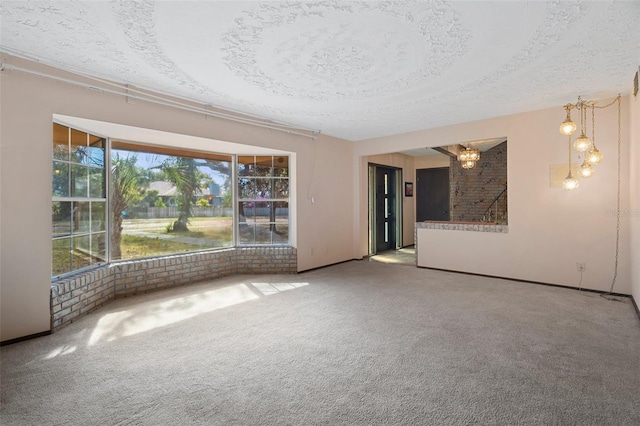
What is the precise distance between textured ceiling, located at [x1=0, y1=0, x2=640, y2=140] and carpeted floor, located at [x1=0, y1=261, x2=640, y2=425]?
264 cm

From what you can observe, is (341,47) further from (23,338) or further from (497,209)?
(497,209)

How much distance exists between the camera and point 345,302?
13.1 ft

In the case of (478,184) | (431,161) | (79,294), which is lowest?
(79,294)

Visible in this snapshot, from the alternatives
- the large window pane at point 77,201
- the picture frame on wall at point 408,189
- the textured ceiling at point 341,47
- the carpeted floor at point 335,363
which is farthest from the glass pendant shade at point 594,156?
the large window pane at point 77,201

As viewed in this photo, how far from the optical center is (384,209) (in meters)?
8.07

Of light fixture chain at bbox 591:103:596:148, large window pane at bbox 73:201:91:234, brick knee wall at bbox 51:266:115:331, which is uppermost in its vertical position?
light fixture chain at bbox 591:103:596:148

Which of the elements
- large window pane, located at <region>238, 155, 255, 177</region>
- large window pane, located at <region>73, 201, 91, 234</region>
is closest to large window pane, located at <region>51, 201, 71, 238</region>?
large window pane, located at <region>73, 201, 91, 234</region>

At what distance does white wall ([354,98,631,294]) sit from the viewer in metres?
4.17

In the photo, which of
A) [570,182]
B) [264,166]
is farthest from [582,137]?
[264,166]

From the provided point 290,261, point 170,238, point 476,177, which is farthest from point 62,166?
point 476,177

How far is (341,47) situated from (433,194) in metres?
6.95

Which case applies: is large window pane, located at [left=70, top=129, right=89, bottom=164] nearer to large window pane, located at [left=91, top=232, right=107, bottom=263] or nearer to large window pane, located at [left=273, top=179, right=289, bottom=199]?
large window pane, located at [left=91, top=232, right=107, bottom=263]

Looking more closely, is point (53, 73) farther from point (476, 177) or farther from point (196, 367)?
point (476, 177)

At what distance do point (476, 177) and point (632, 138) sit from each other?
4251mm
